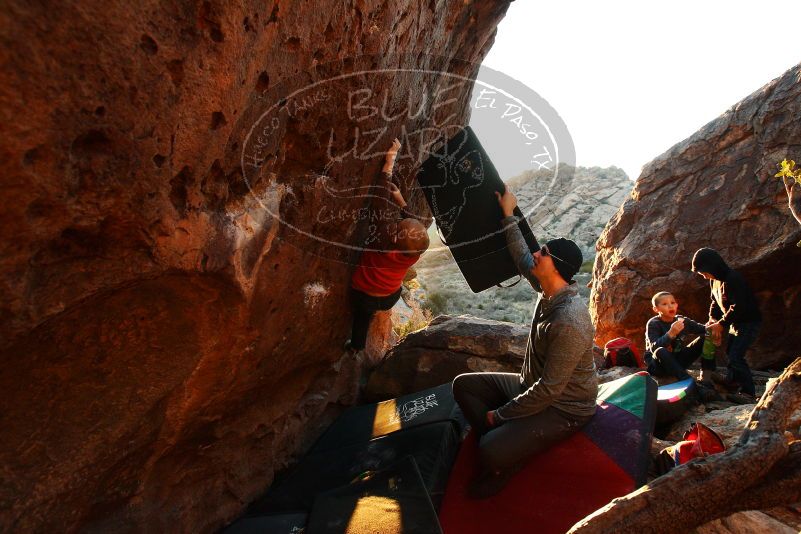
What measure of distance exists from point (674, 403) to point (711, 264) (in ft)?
6.19

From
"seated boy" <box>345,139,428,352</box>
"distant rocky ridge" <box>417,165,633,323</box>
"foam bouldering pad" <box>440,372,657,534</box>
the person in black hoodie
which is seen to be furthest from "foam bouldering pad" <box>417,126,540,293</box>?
"distant rocky ridge" <box>417,165,633,323</box>

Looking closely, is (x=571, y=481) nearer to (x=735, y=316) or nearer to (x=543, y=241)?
(x=735, y=316)

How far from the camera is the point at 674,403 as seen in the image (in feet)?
15.2

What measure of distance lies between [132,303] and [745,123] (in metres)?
10.2

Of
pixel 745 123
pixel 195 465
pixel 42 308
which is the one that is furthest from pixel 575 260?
pixel 745 123

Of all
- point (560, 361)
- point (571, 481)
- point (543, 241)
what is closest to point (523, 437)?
point (571, 481)

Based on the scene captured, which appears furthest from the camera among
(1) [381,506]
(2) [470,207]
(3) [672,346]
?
(3) [672,346]

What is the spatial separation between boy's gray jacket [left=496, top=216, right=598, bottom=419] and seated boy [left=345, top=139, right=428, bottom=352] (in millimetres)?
1474

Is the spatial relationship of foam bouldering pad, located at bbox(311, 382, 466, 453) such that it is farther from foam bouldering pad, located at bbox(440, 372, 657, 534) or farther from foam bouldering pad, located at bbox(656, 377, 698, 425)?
foam bouldering pad, located at bbox(656, 377, 698, 425)

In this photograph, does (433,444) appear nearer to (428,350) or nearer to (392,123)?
(428,350)

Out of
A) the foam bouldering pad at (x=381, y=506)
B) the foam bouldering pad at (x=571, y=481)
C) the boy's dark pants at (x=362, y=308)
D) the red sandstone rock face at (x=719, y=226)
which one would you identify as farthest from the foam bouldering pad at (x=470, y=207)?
the red sandstone rock face at (x=719, y=226)

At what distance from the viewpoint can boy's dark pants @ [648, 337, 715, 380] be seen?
5520 mm

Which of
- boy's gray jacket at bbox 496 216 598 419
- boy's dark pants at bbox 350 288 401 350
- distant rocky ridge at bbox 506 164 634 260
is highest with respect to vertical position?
distant rocky ridge at bbox 506 164 634 260

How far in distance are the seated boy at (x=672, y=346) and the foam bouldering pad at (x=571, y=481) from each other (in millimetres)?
1966
